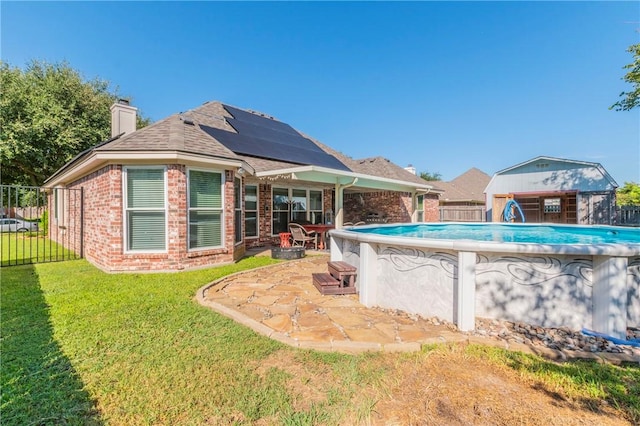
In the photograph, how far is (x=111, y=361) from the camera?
2957mm


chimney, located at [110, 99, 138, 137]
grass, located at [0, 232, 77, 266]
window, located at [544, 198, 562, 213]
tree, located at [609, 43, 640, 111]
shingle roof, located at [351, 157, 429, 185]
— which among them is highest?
tree, located at [609, 43, 640, 111]

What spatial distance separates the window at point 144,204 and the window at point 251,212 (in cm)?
429

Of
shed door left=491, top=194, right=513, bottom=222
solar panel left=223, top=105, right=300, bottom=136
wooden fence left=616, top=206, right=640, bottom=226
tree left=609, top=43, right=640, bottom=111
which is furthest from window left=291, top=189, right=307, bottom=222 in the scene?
tree left=609, top=43, right=640, bottom=111

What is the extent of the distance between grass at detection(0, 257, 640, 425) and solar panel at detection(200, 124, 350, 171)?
24.7ft

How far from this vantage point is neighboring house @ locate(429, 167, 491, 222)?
20.2m

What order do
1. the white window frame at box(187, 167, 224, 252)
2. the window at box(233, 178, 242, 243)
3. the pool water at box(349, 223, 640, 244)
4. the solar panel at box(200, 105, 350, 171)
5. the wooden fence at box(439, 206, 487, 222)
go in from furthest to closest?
the wooden fence at box(439, 206, 487, 222)
the solar panel at box(200, 105, 350, 171)
the window at box(233, 178, 242, 243)
the pool water at box(349, 223, 640, 244)
the white window frame at box(187, 167, 224, 252)

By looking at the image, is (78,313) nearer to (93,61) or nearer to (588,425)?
(588,425)

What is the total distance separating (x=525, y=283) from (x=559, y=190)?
1675 cm

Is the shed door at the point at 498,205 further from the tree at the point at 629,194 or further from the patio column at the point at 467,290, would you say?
the patio column at the point at 467,290

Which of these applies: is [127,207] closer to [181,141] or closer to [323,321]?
[181,141]

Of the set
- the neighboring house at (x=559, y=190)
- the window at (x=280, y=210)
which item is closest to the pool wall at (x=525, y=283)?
the window at (x=280, y=210)

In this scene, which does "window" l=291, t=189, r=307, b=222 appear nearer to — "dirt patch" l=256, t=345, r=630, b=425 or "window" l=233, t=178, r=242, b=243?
"window" l=233, t=178, r=242, b=243

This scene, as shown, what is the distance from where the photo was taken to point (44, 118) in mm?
17719

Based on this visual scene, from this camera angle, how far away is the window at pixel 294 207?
1234 centimetres
